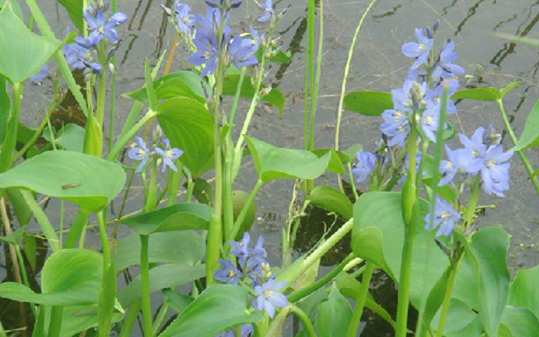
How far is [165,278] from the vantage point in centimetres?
168

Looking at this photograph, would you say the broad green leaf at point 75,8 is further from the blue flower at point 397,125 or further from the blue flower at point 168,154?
the blue flower at point 397,125

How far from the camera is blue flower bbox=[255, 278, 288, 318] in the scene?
1426 millimetres

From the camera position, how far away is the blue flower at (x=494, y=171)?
117 centimetres

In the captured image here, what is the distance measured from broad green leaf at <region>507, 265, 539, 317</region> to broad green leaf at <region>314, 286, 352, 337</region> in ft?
0.97

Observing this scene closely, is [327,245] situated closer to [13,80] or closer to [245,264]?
[245,264]

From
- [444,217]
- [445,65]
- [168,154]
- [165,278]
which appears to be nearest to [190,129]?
[168,154]

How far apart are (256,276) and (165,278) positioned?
9.7 inches

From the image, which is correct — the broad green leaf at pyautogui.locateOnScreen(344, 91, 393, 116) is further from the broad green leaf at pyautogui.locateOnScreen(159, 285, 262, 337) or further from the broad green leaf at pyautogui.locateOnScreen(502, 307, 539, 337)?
the broad green leaf at pyautogui.locateOnScreen(159, 285, 262, 337)

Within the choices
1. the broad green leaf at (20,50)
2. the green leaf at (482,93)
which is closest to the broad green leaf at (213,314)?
the broad green leaf at (20,50)

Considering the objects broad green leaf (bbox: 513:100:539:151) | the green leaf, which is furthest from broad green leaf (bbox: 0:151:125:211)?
the green leaf

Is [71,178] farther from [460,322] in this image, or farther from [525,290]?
[525,290]

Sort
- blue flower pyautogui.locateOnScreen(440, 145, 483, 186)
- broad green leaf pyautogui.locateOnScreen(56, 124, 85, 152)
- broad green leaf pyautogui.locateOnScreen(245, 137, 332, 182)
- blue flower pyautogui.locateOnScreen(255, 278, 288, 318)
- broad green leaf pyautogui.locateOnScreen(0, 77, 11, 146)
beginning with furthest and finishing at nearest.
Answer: broad green leaf pyautogui.locateOnScreen(56, 124, 85, 152) < broad green leaf pyautogui.locateOnScreen(0, 77, 11, 146) < broad green leaf pyautogui.locateOnScreen(245, 137, 332, 182) < blue flower pyautogui.locateOnScreen(255, 278, 288, 318) < blue flower pyautogui.locateOnScreen(440, 145, 483, 186)

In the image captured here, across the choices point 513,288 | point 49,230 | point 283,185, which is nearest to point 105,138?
point 283,185

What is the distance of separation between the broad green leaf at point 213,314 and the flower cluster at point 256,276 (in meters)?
0.06
